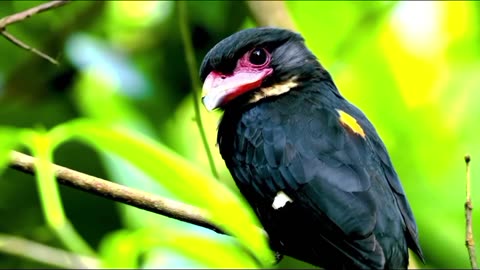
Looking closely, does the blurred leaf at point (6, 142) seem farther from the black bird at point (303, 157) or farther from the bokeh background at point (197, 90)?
the bokeh background at point (197, 90)

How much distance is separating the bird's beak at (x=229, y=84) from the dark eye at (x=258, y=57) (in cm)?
4

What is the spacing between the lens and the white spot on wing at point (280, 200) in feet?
8.59

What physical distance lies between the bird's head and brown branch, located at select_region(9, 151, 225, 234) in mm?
570

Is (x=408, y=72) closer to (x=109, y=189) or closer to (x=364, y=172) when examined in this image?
(x=364, y=172)

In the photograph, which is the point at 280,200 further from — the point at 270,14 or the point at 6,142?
the point at 6,142

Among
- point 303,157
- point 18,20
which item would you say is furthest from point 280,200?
point 18,20

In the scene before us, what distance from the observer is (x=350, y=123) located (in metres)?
2.81

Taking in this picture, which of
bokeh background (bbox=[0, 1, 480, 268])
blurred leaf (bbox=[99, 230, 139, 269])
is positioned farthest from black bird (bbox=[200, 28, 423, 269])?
blurred leaf (bbox=[99, 230, 139, 269])

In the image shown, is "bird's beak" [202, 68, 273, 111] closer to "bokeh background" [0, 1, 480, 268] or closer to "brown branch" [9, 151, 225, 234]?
"bokeh background" [0, 1, 480, 268]

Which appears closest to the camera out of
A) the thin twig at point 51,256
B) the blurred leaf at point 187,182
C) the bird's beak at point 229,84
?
the blurred leaf at point 187,182

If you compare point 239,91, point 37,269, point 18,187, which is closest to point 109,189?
point 239,91

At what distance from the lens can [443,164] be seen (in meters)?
3.65

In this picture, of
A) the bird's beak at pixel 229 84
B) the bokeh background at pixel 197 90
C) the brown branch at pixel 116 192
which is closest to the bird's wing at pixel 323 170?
the bird's beak at pixel 229 84

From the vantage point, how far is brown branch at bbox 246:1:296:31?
3541 mm
